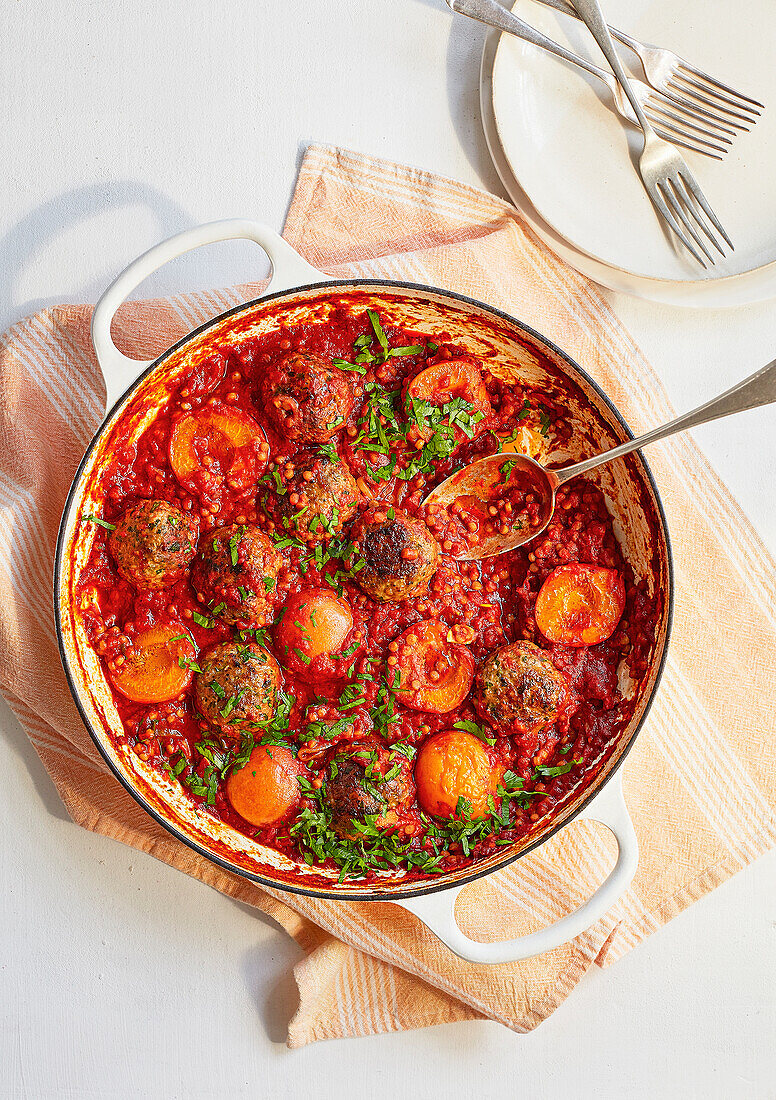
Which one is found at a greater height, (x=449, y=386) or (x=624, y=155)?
(x=624, y=155)

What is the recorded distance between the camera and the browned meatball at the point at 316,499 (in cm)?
302

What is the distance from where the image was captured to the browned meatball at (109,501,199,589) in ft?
9.64

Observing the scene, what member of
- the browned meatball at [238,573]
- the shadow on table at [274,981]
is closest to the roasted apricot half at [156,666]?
the browned meatball at [238,573]

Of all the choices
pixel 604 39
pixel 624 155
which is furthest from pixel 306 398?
pixel 604 39

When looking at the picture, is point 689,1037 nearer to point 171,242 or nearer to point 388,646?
point 388,646

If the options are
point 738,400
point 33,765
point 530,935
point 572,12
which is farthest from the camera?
point 33,765

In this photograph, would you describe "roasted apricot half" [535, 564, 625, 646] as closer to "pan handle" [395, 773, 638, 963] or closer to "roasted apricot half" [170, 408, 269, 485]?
"pan handle" [395, 773, 638, 963]

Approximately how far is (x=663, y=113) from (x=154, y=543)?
2.54 meters

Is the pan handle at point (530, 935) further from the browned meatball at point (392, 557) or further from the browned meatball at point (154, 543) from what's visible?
the browned meatball at point (154, 543)

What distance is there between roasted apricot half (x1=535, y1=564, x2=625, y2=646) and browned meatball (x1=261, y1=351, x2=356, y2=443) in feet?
3.27

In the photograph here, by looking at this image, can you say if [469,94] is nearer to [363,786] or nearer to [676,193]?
[676,193]

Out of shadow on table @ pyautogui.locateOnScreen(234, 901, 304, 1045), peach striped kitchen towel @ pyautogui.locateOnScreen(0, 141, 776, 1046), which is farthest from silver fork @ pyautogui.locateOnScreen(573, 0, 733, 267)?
shadow on table @ pyautogui.locateOnScreen(234, 901, 304, 1045)

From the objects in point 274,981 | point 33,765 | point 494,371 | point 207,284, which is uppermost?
point 494,371

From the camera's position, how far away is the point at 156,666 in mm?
3102
